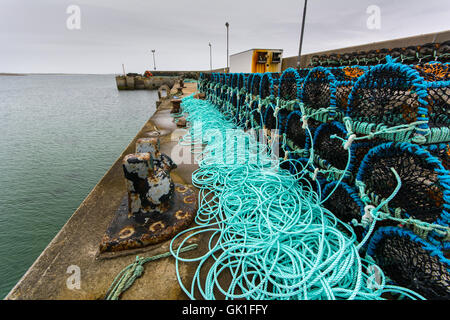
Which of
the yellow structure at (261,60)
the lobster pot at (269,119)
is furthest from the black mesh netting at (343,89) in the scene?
the yellow structure at (261,60)

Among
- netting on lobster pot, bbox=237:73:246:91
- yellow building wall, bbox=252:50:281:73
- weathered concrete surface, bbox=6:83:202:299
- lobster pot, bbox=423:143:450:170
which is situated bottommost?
weathered concrete surface, bbox=6:83:202:299

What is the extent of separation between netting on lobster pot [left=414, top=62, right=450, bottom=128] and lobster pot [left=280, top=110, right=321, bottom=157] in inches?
42.8

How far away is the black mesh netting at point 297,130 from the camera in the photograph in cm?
261

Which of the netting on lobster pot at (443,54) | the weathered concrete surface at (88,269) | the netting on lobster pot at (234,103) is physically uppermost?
the netting on lobster pot at (443,54)

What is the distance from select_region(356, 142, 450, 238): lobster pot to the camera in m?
1.20

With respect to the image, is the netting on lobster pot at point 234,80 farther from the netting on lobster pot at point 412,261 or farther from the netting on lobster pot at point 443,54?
the netting on lobster pot at point 412,261

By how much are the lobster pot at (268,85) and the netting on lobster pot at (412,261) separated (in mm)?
2586

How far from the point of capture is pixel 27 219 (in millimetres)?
5734

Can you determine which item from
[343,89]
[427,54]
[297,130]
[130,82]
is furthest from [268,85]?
[130,82]

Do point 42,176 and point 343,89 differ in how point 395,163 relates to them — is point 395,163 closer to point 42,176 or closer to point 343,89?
point 343,89

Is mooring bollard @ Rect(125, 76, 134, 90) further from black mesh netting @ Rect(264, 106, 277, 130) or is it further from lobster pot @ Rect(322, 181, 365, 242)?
lobster pot @ Rect(322, 181, 365, 242)

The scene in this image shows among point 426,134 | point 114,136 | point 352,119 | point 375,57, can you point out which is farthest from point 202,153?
point 114,136

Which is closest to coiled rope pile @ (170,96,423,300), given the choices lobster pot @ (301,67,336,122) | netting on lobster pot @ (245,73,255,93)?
lobster pot @ (301,67,336,122)
